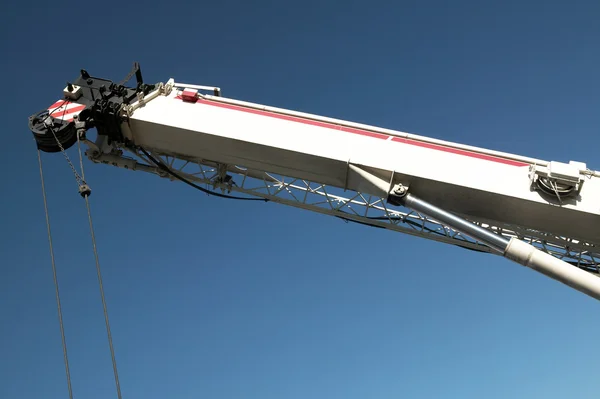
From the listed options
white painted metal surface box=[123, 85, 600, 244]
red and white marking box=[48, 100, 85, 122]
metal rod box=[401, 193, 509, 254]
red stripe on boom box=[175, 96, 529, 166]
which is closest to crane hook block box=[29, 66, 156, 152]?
red and white marking box=[48, 100, 85, 122]

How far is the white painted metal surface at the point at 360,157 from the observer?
980cm

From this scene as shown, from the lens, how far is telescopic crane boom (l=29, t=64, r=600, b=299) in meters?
9.65

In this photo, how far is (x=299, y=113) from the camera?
1102 cm

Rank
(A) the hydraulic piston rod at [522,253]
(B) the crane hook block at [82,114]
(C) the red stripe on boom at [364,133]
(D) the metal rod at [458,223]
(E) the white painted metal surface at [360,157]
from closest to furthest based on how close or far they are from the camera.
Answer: (A) the hydraulic piston rod at [522,253]
(D) the metal rod at [458,223]
(E) the white painted metal surface at [360,157]
(C) the red stripe on boom at [364,133]
(B) the crane hook block at [82,114]

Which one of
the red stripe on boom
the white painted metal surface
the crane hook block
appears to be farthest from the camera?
the crane hook block

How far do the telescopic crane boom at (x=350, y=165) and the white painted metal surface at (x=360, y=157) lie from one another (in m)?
0.02

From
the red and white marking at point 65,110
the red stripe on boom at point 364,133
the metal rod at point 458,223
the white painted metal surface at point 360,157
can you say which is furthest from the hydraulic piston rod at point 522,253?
the red and white marking at point 65,110

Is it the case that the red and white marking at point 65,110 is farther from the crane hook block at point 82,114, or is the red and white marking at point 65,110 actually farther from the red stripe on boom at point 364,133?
the red stripe on boom at point 364,133

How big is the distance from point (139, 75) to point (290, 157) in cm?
358

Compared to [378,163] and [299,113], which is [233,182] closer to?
[299,113]

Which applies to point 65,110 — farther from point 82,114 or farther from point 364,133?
point 364,133

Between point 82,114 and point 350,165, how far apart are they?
4.97m

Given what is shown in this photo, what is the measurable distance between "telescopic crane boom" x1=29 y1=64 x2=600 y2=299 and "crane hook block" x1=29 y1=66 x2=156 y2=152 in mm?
21

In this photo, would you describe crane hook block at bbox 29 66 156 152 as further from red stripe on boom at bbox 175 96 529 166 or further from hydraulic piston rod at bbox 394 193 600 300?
hydraulic piston rod at bbox 394 193 600 300
